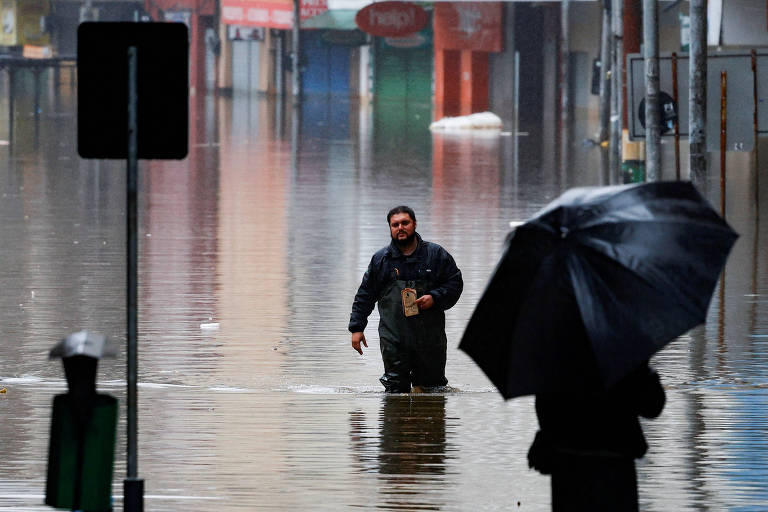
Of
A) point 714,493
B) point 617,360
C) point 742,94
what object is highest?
point 742,94

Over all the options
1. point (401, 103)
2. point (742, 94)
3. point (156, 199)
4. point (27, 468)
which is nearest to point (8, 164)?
point (156, 199)

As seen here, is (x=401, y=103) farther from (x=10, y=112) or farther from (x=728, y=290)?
(x=728, y=290)

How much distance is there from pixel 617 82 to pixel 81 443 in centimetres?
2862

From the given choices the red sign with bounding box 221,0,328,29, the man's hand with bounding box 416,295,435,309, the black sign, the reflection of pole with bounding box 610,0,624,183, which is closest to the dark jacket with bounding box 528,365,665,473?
the black sign

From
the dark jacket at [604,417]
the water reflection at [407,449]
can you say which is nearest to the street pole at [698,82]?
the water reflection at [407,449]

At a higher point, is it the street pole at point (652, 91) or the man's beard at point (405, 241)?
the street pole at point (652, 91)

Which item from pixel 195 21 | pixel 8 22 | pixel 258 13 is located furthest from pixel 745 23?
pixel 195 21

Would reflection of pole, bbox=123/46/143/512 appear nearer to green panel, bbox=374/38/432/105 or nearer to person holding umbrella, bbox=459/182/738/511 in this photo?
person holding umbrella, bbox=459/182/738/511

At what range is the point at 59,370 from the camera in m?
11.3

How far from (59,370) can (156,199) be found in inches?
520

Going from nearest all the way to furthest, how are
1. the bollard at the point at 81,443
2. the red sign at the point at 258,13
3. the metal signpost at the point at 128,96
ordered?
the bollard at the point at 81,443, the metal signpost at the point at 128,96, the red sign at the point at 258,13

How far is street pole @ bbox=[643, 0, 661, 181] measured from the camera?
18578mm

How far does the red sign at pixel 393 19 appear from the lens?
6119 centimetres

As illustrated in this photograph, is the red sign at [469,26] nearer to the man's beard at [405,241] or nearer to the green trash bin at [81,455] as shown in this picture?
the man's beard at [405,241]
